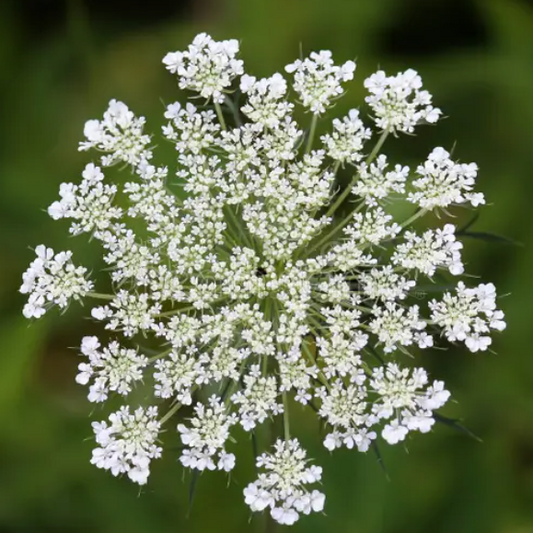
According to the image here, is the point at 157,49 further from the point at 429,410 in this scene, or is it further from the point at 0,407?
the point at 429,410

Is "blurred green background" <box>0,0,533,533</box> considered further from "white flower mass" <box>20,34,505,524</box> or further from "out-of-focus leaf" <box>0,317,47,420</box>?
"white flower mass" <box>20,34,505,524</box>

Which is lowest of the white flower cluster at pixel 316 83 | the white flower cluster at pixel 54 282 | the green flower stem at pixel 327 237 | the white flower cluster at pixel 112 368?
the white flower cluster at pixel 112 368

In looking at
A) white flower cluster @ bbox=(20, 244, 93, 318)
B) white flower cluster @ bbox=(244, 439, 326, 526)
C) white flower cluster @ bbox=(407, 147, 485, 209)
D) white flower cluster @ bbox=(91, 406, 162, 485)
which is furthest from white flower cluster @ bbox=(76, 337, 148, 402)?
white flower cluster @ bbox=(407, 147, 485, 209)

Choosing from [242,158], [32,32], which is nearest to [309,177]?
[242,158]

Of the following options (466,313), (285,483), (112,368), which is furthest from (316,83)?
(285,483)

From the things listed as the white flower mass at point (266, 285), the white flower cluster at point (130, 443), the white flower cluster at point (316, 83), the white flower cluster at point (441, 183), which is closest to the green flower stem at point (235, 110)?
the white flower mass at point (266, 285)

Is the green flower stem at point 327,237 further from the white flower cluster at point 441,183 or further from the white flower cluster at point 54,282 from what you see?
the white flower cluster at point 54,282
